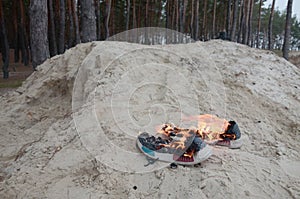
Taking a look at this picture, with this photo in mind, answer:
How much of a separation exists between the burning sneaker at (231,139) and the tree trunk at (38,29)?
21.2ft

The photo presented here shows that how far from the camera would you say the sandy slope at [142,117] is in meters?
2.85

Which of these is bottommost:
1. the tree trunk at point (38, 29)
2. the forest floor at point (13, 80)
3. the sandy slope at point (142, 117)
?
the forest floor at point (13, 80)

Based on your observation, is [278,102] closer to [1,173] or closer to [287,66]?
[287,66]

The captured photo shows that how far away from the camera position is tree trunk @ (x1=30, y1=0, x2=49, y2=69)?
26.0 ft

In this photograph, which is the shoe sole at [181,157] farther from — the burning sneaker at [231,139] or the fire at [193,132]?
the burning sneaker at [231,139]

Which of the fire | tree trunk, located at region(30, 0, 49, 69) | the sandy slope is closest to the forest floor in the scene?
tree trunk, located at region(30, 0, 49, 69)

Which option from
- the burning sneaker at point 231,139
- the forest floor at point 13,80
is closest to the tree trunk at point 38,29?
the forest floor at point 13,80

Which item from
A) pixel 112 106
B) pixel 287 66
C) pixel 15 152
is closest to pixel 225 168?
pixel 112 106

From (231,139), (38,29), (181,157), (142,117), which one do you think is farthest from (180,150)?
(38,29)

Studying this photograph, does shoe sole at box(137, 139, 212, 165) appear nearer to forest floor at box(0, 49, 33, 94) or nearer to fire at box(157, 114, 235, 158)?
fire at box(157, 114, 235, 158)

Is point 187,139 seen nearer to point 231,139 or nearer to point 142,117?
point 231,139

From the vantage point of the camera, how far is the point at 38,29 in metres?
8.00

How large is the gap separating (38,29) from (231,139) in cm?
676

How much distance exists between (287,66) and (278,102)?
67.1 inches
